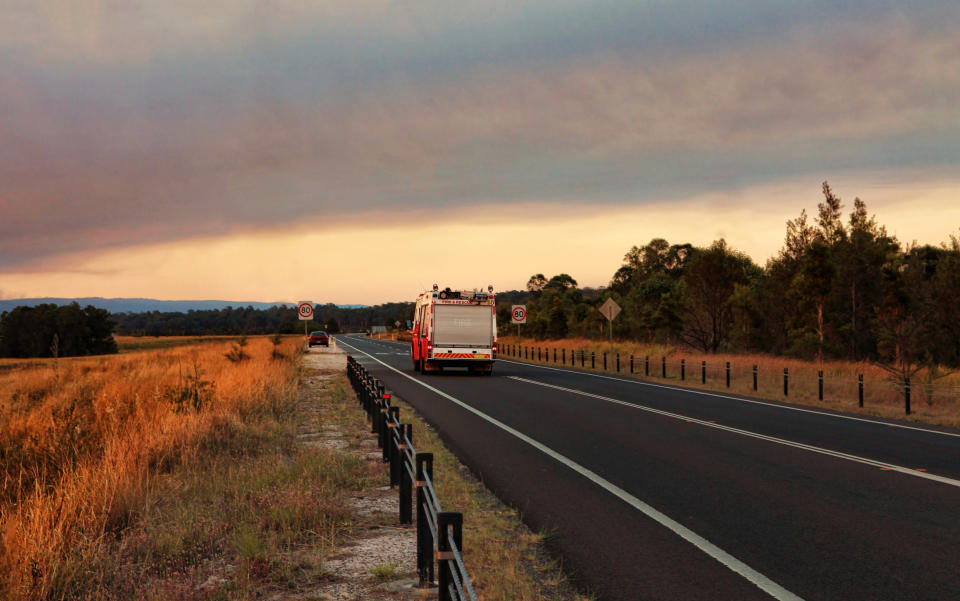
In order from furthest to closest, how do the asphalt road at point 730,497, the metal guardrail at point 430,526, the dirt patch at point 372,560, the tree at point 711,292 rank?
the tree at point 711,292
the asphalt road at point 730,497
the dirt patch at point 372,560
the metal guardrail at point 430,526

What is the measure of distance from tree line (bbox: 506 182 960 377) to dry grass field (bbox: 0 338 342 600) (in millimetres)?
33014

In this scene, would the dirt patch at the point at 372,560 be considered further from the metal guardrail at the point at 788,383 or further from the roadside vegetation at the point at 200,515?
the metal guardrail at the point at 788,383

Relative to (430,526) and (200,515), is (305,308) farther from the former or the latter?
(430,526)

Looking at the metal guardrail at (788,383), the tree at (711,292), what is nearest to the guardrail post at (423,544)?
the metal guardrail at (788,383)

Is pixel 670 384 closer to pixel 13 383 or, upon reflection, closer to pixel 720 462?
pixel 720 462

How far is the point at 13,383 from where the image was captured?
26234 mm

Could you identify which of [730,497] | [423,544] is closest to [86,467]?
[423,544]

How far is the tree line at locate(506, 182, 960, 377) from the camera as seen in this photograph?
39.9 m

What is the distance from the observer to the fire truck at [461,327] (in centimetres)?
2673

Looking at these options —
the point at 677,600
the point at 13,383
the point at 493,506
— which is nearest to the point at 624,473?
the point at 493,506

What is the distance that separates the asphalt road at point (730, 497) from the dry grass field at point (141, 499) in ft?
8.08

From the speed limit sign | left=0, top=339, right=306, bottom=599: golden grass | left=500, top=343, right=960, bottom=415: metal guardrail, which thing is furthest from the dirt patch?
the speed limit sign

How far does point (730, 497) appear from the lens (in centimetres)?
753

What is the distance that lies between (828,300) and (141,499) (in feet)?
150
